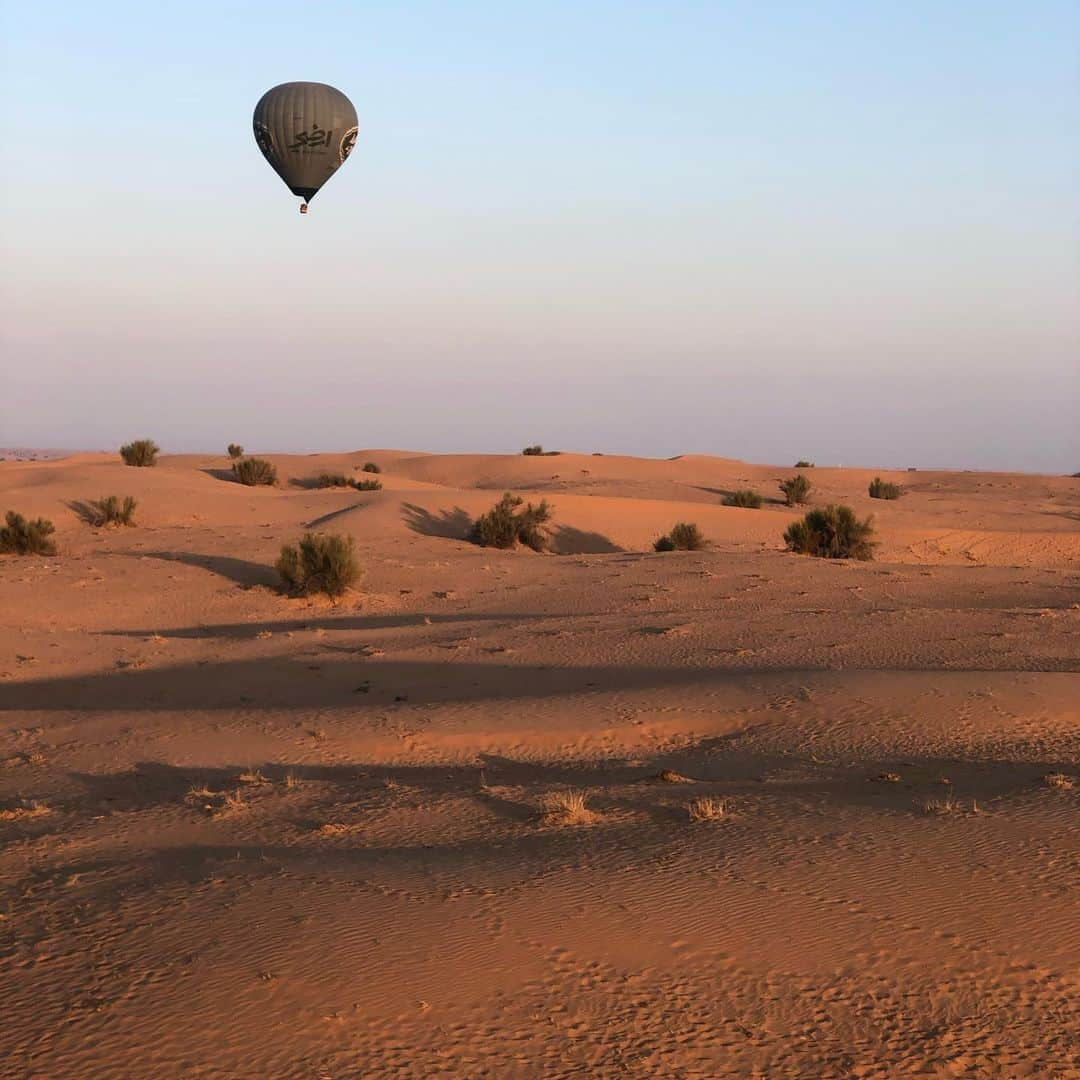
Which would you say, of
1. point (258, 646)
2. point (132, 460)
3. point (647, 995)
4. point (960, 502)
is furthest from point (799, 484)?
point (647, 995)

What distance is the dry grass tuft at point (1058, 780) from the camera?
848 centimetres

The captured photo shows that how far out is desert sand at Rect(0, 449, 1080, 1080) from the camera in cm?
511

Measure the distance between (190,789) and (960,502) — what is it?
115 feet

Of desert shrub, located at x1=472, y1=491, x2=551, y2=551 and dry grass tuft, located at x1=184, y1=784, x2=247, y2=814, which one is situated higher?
desert shrub, located at x1=472, y1=491, x2=551, y2=551

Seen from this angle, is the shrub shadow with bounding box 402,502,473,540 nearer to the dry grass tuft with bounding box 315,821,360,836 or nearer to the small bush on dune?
the small bush on dune

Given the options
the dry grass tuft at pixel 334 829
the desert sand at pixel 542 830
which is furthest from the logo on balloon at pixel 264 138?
the dry grass tuft at pixel 334 829

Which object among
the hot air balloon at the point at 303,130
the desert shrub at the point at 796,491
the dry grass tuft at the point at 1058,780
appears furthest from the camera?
the desert shrub at the point at 796,491

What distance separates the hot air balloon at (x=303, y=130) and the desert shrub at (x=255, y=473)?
17.8m

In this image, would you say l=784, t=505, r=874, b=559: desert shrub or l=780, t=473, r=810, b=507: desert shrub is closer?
l=784, t=505, r=874, b=559: desert shrub

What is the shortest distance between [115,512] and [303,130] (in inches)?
392

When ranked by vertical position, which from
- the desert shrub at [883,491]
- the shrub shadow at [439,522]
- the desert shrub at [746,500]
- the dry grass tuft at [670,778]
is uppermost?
the desert shrub at [883,491]

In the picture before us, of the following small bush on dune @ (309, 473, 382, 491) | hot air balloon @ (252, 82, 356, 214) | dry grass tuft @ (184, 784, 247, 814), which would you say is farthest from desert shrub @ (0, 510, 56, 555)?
dry grass tuft @ (184, 784, 247, 814)

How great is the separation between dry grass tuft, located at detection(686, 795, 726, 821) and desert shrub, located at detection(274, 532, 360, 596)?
1226 cm

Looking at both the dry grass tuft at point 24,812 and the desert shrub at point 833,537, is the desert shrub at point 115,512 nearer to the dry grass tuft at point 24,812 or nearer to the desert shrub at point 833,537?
the desert shrub at point 833,537
